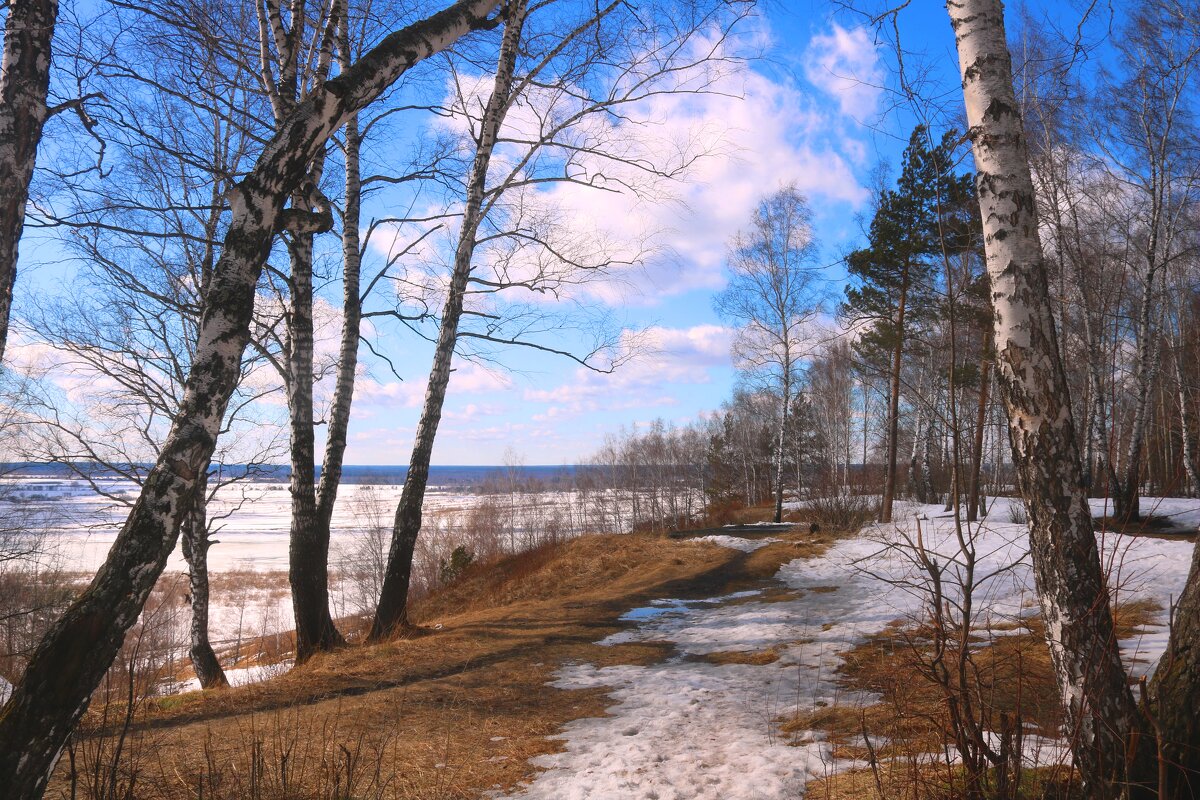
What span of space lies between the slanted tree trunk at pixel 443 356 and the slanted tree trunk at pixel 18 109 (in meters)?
4.33

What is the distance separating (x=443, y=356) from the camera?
310 inches

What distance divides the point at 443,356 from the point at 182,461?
5268mm

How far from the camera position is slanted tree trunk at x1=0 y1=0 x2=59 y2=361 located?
3668 millimetres

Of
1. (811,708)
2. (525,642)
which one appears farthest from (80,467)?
(811,708)

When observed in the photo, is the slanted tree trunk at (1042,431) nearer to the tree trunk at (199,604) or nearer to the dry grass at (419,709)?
the dry grass at (419,709)

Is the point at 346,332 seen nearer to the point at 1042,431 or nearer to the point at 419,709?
the point at 419,709

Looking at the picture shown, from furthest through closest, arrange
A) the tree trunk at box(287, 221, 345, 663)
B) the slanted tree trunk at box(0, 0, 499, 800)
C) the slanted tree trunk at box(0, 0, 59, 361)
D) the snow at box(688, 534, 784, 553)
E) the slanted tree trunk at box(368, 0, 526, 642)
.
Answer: the snow at box(688, 534, 784, 553) < the slanted tree trunk at box(368, 0, 526, 642) < the tree trunk at box(287, 221, 345, 663) < the slanted tree trunk at box(0, 0, 59, 361) < the slanted tree trunk at box(0, 0, 499, 800)

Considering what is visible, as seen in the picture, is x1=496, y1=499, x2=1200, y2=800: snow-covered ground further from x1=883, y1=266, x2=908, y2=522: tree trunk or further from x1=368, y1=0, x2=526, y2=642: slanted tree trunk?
x1=883, y1=266, x2=908, y2=522: tree trunk

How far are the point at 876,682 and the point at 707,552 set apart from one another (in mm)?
7663

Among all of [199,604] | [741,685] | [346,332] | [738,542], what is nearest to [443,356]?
[346,332]

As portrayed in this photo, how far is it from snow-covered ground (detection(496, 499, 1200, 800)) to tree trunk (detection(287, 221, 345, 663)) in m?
3.09

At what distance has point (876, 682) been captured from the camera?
4.81 m

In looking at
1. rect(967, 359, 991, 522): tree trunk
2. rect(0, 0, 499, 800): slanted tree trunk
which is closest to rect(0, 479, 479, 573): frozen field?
rect(0, 0, 499, 800): slanted tree trunk


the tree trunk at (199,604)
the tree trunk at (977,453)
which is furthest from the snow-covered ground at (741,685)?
the tree trunk at (199,604)
